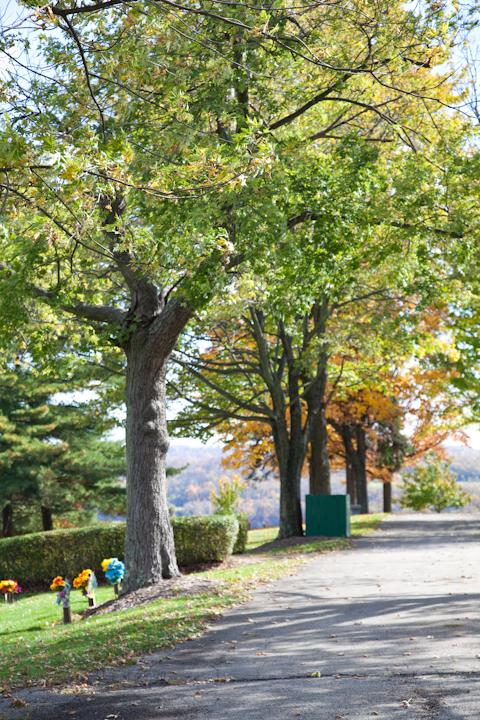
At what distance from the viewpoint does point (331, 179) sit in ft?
27.1

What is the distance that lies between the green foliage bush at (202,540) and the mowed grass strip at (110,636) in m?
3.73

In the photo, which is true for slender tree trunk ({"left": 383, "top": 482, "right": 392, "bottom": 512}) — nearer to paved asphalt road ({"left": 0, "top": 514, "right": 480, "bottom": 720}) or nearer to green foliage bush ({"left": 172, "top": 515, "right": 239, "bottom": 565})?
green foliage bush ({"left": 172, "top": 515, "right": 239, "bottom": 565})

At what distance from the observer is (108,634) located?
21.6 ft

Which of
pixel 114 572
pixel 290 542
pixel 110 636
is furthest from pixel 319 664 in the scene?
pixel 290 542

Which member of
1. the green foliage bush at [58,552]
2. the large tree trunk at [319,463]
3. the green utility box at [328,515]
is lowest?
the green foliage bush at [58,552]

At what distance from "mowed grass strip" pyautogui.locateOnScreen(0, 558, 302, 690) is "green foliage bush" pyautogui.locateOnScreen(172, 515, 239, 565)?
373 centimetres

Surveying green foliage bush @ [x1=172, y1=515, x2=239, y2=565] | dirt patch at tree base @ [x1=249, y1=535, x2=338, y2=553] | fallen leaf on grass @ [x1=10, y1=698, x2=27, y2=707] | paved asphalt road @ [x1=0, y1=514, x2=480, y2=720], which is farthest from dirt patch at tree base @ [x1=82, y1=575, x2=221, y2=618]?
dirt patch at tree base @ [x1=249, y1=535, x2=338, y2=553]

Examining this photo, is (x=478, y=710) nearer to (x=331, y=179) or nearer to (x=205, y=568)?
(x=331, y=179)

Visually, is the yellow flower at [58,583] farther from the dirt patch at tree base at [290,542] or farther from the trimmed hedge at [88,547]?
the dirt patch at tree base at [290,542]

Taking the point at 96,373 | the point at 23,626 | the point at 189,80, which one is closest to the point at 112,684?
the point at 23,626

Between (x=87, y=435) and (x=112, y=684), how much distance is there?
722 inches

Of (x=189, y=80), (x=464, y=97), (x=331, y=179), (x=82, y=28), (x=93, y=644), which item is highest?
(x=464, y=97)

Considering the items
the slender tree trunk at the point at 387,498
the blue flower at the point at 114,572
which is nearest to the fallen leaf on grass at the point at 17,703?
the blue flower at the point at 114,572

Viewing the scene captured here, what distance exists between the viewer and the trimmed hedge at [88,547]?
45.7ft
